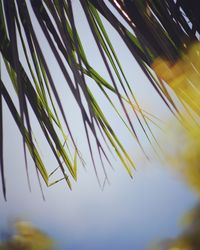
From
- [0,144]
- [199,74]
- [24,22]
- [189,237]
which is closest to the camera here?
[199,74]

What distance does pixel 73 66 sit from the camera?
78 cm

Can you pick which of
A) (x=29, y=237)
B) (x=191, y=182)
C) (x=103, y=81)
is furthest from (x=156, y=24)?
(x=191, y=182)

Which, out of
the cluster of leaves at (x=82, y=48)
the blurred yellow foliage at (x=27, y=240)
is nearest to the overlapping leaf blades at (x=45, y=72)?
the cluster of leaves at (x=82, y=48)

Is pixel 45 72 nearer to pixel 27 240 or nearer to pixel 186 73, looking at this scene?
pixel 186 73

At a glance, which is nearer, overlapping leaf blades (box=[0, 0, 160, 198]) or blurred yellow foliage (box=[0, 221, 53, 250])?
overlapping leaf blades (box=[0, 0, 160, 198])

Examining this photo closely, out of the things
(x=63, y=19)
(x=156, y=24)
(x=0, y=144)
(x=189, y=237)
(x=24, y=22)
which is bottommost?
(x=189, y=237)

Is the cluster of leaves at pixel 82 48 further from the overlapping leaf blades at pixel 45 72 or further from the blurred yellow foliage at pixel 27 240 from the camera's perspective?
the blurred yellow foliage at pixel 27 240

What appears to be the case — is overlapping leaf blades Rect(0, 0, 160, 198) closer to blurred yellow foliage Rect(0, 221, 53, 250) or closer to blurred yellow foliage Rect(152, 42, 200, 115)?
blurred yellow foliage Rect(152, 42, 200, 115)

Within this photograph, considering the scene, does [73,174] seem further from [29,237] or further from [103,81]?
[29,237]

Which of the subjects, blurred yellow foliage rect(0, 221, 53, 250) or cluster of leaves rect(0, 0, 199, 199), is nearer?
cluster of leaves rect(0, 0, 199, 199)

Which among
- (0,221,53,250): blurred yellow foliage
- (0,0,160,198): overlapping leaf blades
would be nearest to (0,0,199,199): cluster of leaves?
(0,0,160,198): overlapping leaf blades

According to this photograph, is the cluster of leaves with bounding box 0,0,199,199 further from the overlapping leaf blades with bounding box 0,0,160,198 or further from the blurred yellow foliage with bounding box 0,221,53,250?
the blurred yellow foliage with bounding box 0,221,53,250

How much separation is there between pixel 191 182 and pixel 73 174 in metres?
3.31

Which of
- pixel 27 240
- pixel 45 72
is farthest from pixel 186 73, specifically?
pixel 27 240
